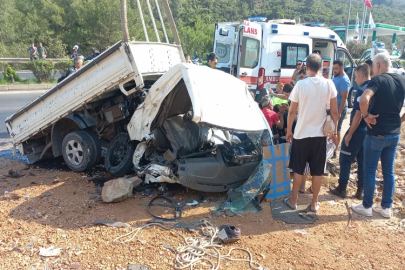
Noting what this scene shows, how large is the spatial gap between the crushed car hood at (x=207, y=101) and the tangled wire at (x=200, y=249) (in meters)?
1.22

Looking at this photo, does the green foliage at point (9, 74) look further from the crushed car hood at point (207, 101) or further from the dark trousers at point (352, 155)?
the dark trousers at point (352, 155)

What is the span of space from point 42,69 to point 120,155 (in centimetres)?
1447

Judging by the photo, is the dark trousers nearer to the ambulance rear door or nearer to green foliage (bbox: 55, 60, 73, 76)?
the ambulance rear door

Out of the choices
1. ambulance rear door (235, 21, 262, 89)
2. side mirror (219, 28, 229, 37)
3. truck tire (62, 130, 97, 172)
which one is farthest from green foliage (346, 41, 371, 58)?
truck tire (62, 130, 97, 172)

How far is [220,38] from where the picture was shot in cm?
992

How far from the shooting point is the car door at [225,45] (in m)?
9.70

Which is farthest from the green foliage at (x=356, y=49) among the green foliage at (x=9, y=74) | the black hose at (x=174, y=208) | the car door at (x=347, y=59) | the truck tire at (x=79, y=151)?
the black hose at (x=174, y=208)

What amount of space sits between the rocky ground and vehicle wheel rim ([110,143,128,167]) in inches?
17.9

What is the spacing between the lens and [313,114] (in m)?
4.02

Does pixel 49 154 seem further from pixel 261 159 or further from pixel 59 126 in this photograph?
pixel 261 159

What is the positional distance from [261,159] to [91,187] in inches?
97.5

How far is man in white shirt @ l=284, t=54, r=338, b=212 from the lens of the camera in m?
4.00

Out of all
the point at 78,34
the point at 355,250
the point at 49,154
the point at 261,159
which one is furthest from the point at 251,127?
the point at 78,34

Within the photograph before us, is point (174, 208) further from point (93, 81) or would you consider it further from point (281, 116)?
point (281, 116)
